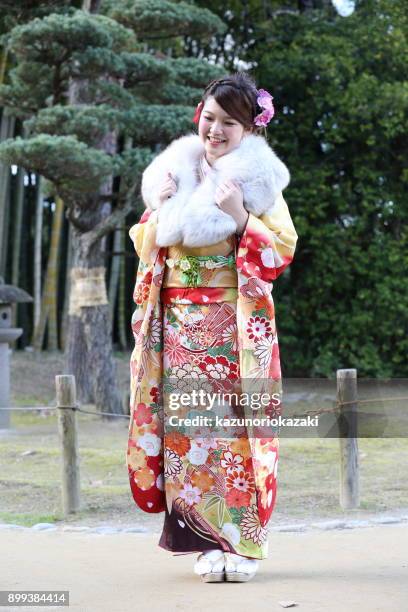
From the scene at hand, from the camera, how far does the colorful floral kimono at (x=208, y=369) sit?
10.1 feet

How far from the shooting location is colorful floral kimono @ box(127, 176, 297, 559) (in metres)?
3.08

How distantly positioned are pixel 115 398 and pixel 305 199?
122 inches

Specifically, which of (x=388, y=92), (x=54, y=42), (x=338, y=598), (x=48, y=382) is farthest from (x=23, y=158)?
(x=338, y=598)

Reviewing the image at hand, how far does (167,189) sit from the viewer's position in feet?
10.5

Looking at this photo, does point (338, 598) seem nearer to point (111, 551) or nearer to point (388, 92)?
point (111, 551)

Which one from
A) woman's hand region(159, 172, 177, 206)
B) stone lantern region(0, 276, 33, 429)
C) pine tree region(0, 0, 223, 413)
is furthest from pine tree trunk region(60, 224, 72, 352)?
woman's hand region(159, 172, 177, 206)

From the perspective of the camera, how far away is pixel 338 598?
9.14 ft

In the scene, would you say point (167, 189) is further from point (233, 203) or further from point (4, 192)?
point (4, 192)

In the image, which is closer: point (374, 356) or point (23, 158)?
point (23, 158)

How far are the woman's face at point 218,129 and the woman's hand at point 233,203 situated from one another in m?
0.16

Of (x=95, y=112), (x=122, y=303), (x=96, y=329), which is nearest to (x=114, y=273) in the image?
(x=122, y=303)

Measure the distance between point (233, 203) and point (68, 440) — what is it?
79.2 inches

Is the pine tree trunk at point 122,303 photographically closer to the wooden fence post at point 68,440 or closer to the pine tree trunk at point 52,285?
the pine tree trunk at point 52,285

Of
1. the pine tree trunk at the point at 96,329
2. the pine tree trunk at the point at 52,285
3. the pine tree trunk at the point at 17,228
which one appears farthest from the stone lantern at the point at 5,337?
the pine tree trunk at the point at 17,228
